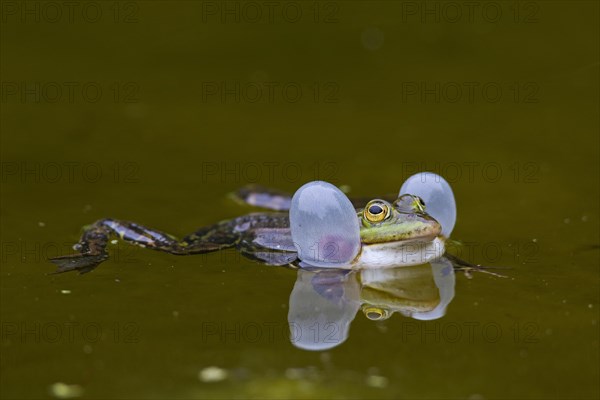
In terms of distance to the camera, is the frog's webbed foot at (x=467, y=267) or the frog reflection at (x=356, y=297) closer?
the frog reflection at (x=356, y=297)

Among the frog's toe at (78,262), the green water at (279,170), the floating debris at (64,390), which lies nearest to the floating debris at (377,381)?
the green water at (279,170)

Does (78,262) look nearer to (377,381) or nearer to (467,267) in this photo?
(377,381)

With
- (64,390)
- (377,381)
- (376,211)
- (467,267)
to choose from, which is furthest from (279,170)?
(64,390)

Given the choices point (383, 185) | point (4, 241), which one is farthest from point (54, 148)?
point (383, 185)

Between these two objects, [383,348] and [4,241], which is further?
[4,241]

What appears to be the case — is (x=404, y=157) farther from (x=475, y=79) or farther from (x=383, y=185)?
(x=475, y=79)

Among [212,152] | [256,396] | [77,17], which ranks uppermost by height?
[77,17]

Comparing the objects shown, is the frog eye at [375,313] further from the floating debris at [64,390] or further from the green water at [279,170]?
the floating debris at [64,390]
